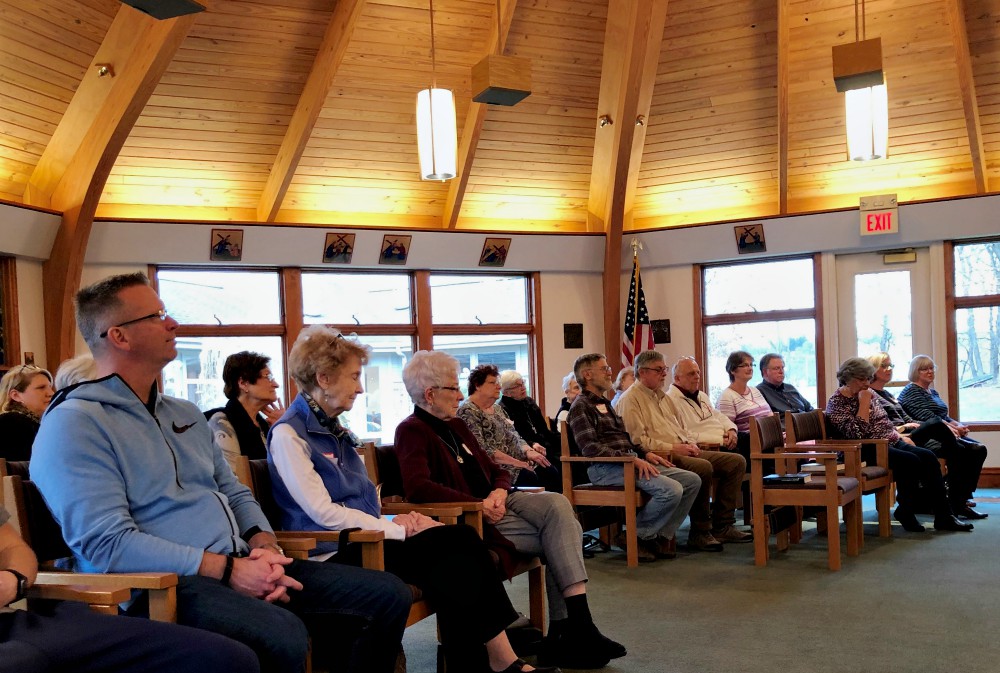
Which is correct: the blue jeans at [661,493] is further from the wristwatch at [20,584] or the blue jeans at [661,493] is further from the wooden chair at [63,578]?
the wristwatch at [20,584]

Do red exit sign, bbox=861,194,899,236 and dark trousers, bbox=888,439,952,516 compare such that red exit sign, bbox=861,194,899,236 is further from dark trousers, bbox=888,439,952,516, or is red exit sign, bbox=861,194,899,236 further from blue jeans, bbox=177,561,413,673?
blue jeans, bbox=177,561,413,673

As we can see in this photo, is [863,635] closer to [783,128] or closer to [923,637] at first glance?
[923,637]

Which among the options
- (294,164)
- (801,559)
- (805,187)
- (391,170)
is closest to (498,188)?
(391,170)

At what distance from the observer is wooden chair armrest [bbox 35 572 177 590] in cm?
201

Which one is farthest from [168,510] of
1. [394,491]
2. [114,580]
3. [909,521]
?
[909,521]

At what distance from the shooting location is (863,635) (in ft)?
11.7

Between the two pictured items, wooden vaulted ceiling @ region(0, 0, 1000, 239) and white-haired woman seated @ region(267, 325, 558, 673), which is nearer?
white-haired woman seated @ region(267, 325, 558, 673)

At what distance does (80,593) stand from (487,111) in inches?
265

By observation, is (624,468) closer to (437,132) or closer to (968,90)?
(437,132)

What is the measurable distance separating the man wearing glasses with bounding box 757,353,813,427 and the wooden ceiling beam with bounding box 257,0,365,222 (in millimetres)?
3837

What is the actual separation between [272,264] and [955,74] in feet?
19.2

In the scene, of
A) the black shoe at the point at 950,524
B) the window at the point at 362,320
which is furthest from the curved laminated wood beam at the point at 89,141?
the black shoe at the point at 950,524

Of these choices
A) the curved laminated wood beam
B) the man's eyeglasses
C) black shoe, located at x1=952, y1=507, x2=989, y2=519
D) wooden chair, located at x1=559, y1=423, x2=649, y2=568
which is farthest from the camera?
black shoe, located at x1=952, y1=507, x2=989, y2=519

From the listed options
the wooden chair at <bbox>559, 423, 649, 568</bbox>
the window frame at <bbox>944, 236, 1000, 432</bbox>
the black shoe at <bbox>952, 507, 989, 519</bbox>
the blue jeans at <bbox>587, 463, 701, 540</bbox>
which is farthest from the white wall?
the window frame at <bbox>944, 236, 1000, 432</bbox>
